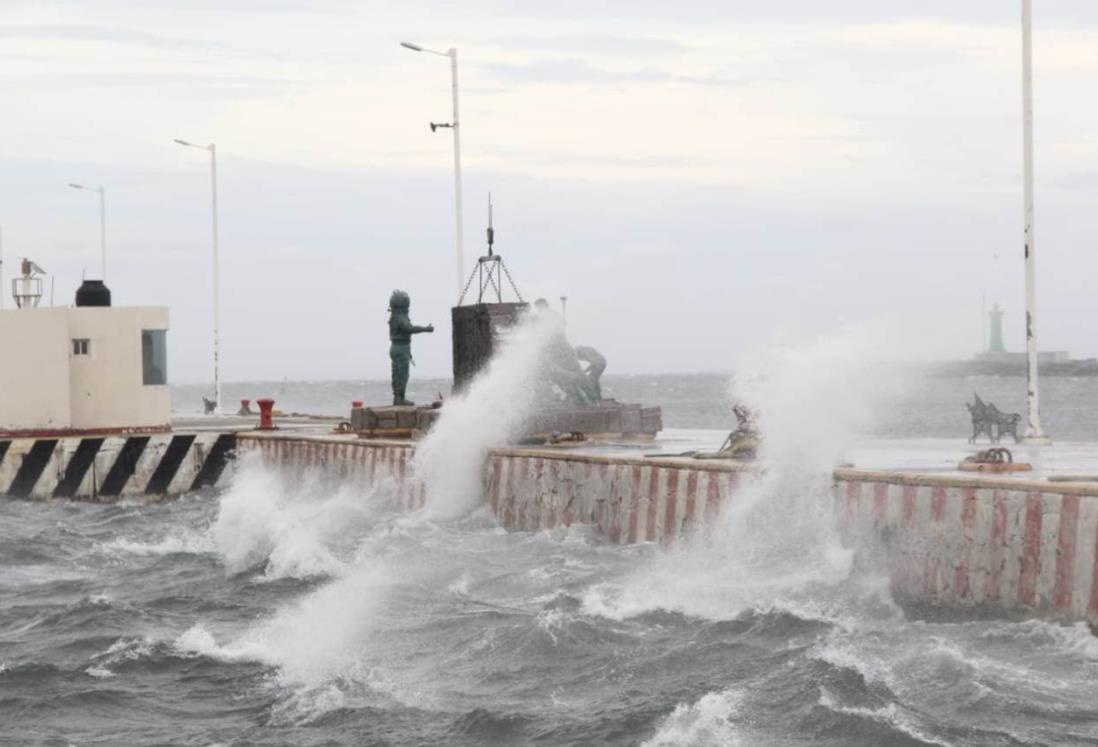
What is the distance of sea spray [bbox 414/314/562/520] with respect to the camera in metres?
25.5

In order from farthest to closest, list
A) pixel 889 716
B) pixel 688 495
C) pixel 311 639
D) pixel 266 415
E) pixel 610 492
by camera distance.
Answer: pixel 266 415
pixel 610 492
pixel 688 495
pixel 311 639
pixel 889 716

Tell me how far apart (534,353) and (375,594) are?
999 cm

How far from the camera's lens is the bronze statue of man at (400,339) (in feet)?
107

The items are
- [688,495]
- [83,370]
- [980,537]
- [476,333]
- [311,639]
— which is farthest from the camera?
[83,370]

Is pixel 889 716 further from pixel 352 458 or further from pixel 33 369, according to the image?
pixel 33 369

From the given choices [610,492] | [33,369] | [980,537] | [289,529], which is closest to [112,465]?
[33,369]

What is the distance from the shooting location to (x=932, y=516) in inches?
639

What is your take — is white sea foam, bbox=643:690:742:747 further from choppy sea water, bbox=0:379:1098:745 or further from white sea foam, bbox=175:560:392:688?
white sea foam, bbox=175:560:392:688

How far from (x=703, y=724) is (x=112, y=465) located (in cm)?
2258

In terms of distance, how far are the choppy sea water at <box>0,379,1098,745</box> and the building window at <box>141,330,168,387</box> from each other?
12.5 m

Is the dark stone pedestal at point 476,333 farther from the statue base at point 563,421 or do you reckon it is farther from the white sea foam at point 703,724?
the white sea foam at point 703,724

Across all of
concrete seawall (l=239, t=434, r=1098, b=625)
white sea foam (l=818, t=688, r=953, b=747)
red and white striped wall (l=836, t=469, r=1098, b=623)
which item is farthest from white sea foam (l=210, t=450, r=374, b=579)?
white sea foam (l=818, t=688, r=953, b=747)

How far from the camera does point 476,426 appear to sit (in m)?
25.9

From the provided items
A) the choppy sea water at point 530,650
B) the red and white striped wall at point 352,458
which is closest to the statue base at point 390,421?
the red and white striped wall at point 352,458
